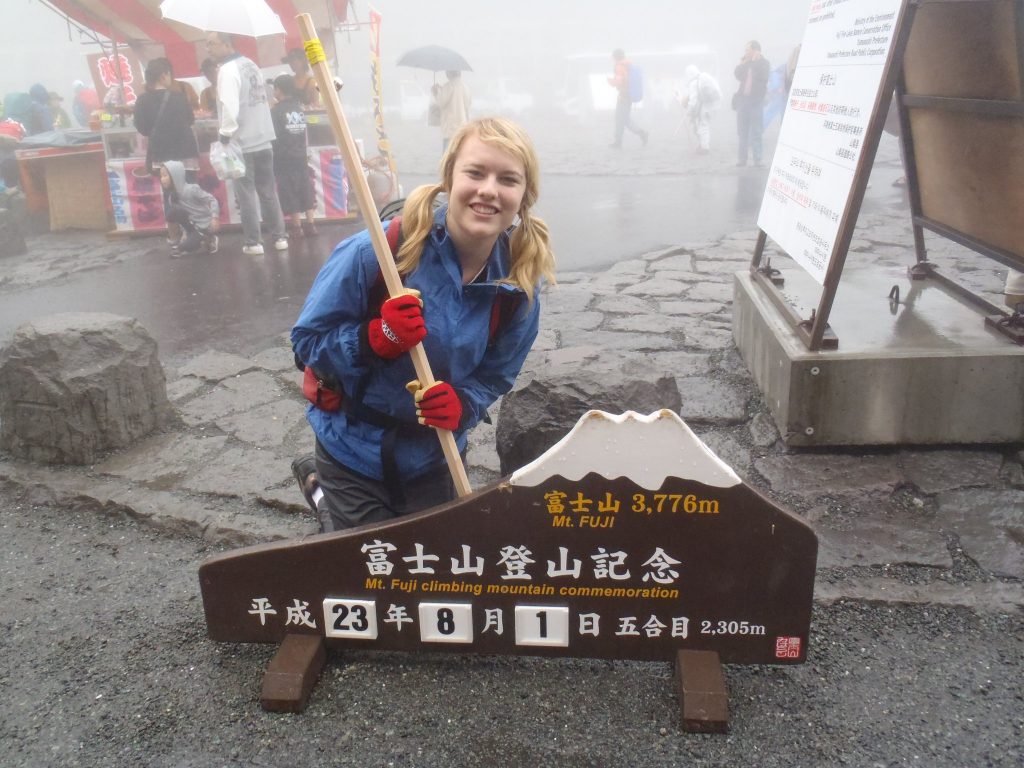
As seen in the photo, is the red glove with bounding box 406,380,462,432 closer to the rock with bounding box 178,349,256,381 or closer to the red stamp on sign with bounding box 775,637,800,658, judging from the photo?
the red stamp on sign with bounding box 775,637,800,658

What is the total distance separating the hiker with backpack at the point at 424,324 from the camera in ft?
7.54

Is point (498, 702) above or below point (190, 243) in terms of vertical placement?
below

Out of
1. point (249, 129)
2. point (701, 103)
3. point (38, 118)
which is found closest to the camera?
point (249, 129)

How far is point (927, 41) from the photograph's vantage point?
150 inches

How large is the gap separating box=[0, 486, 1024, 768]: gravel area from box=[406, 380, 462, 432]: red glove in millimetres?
729

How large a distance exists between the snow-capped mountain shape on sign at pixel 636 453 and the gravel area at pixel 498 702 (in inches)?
26.2

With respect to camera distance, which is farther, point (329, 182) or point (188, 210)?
point (329, 182)

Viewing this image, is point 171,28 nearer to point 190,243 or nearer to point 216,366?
point 190,243

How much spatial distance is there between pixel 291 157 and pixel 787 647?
786cm

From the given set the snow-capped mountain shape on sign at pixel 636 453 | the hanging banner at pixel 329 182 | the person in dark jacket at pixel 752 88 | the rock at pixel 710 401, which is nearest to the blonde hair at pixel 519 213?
the snow-capped mountain shape on sign at pixel 636 453

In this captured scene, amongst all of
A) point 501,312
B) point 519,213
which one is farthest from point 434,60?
point 501,312

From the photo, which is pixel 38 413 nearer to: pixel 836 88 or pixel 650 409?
pixel 650 409

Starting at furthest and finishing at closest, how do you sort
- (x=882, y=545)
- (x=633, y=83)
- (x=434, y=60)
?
1. (x=633, y=83)
2. (x=434, y=60)
3. (x=882, y=545)

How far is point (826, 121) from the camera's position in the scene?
12.3 feet
